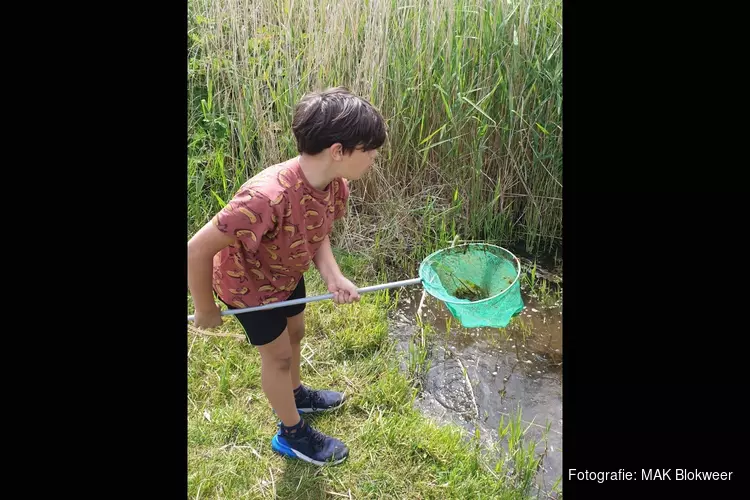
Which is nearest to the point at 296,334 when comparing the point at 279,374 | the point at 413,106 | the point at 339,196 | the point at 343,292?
the point at 279,374

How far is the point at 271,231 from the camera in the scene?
1.68 metres

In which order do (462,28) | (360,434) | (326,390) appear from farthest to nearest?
1. (462,28)
2. (326,390)
3. (360,434)

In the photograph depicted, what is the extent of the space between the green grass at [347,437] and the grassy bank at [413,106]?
89 centimetres

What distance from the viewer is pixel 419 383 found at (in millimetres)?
2514

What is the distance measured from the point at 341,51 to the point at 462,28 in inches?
28.5

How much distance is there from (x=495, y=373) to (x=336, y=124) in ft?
4.85

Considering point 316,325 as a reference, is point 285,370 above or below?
above

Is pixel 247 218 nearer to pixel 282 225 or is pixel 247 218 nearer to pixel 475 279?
pixel 282 225

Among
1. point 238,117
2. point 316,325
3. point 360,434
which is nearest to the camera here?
point 360,434

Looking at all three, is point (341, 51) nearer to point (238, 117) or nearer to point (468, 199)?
point (238, 117)

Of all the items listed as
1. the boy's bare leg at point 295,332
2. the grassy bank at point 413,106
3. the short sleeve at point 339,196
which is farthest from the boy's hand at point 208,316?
the grassy bank at point 413,106

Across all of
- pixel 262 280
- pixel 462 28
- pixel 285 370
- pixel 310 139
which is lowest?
pixel 285 370

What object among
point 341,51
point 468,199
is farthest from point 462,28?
point 468,199

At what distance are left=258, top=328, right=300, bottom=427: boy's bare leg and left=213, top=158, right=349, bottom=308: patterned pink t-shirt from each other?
0.17 metres
